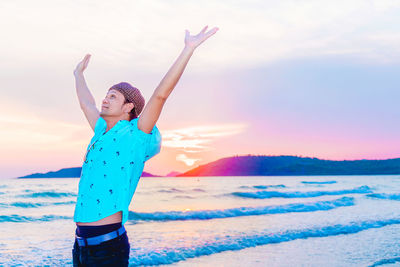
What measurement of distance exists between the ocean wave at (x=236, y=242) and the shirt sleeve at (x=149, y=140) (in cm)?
604

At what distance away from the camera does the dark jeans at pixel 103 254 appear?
222cm

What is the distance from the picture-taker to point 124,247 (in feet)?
7.57

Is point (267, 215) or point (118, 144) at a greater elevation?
point (118, 144)

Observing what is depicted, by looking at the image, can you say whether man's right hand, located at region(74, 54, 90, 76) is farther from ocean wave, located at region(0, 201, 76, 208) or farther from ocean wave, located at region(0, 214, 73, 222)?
ocean wave, located at region(0, 201, 76, 208)

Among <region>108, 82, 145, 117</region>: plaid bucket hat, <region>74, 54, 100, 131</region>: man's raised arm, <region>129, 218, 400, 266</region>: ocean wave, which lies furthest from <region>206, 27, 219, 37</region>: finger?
<region>129, 218, 400, 266</region>: ocean wave

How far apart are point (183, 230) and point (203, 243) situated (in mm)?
2703

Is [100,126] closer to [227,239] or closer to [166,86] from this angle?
[166,86]

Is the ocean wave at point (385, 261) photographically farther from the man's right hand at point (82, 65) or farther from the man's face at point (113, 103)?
the man's face at point (113, 103)

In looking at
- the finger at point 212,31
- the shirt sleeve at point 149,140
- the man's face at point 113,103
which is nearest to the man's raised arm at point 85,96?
the man's face at point 113,103

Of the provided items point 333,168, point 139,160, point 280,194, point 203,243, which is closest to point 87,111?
point 139,160

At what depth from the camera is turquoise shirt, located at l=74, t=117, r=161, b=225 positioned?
2223 millimetres

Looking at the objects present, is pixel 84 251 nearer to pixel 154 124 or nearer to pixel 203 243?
pixel 154 124

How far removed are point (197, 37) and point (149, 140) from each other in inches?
24.6

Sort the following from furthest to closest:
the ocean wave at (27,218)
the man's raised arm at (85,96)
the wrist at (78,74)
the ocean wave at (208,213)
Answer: the ocean wave at (208,213) < the ocean wave at (27,218) < the wrist at (78,74) < the man's raised arm at (85,96)
